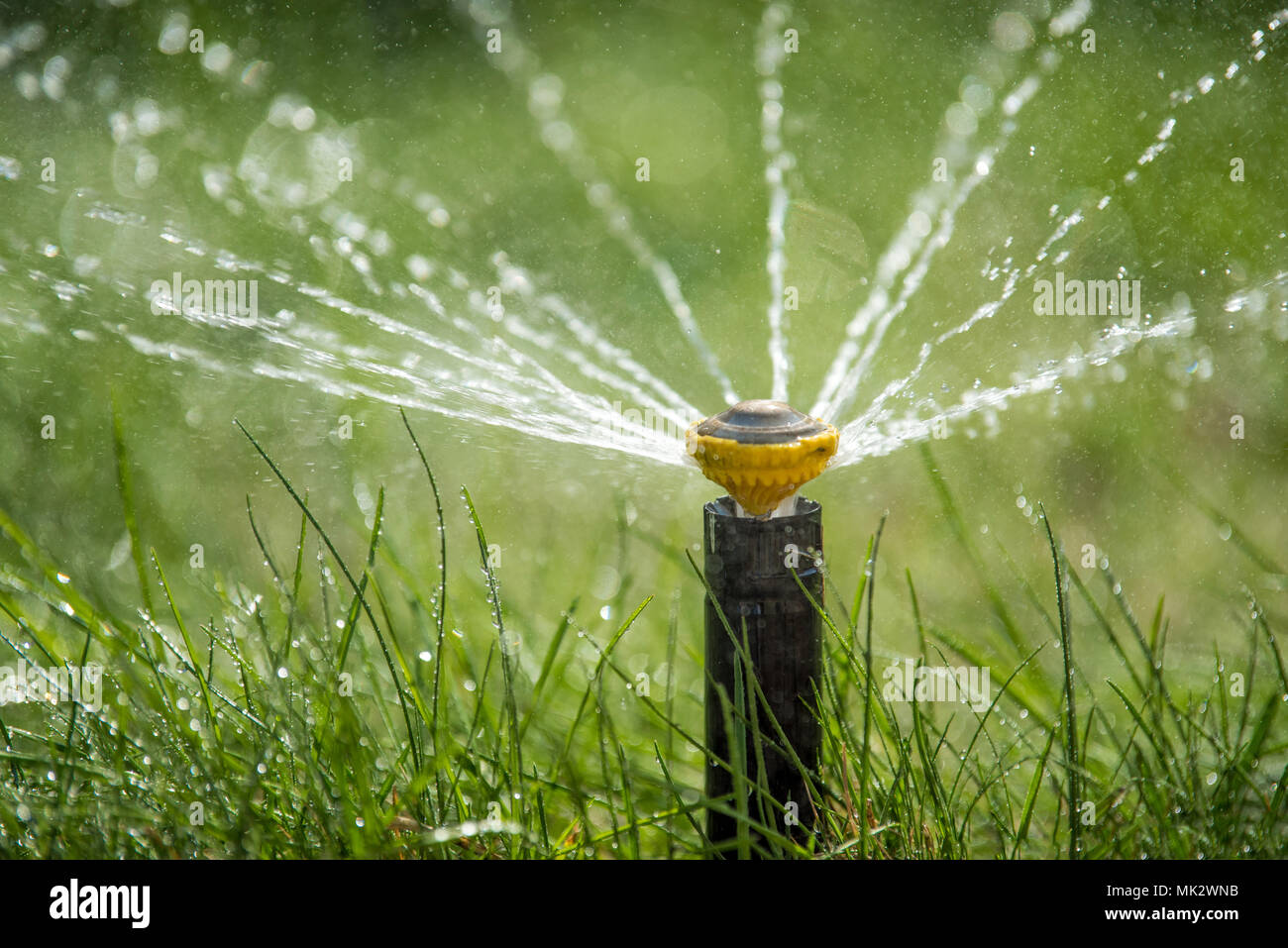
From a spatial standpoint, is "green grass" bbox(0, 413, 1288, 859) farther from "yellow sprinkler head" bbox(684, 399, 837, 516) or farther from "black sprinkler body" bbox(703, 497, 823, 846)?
"yellow sprinkler head" bbox(684, 399, 837, 516)

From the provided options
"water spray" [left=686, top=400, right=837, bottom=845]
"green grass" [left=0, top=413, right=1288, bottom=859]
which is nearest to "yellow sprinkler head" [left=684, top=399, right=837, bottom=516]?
"water spray" [left=686, top=400, right=837, bottom=845]

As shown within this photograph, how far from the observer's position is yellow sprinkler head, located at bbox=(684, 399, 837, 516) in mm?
1622

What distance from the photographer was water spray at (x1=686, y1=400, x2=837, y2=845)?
1645 mm

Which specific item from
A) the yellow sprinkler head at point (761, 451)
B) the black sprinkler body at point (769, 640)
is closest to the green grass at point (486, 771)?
→ the black sprinkler body at point (769, 640)

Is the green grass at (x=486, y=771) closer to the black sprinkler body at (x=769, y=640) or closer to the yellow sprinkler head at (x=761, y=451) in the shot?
the black sprinkler body at (x=769, y=640)

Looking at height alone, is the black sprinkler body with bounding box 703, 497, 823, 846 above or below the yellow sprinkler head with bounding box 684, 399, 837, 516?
below

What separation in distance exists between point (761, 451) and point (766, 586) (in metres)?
0.23

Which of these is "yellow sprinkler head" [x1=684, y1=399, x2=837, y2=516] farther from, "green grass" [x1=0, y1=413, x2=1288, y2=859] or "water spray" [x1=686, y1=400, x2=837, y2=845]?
"green grass" [x1=0, y1=413, x2=1288, y2=859]

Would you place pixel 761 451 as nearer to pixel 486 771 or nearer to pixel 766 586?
pixel 766 586

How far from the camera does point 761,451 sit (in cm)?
162

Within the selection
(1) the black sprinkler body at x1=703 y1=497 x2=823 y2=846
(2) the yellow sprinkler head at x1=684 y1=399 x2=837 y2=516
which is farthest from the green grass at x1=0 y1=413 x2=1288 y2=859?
(2) the yellow sprinkler head at x1=684 y1=399 x2=837 y2=516

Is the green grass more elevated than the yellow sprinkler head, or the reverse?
the yellow sprinkler head

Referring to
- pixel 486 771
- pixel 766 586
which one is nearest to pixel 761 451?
pixel 766 586
